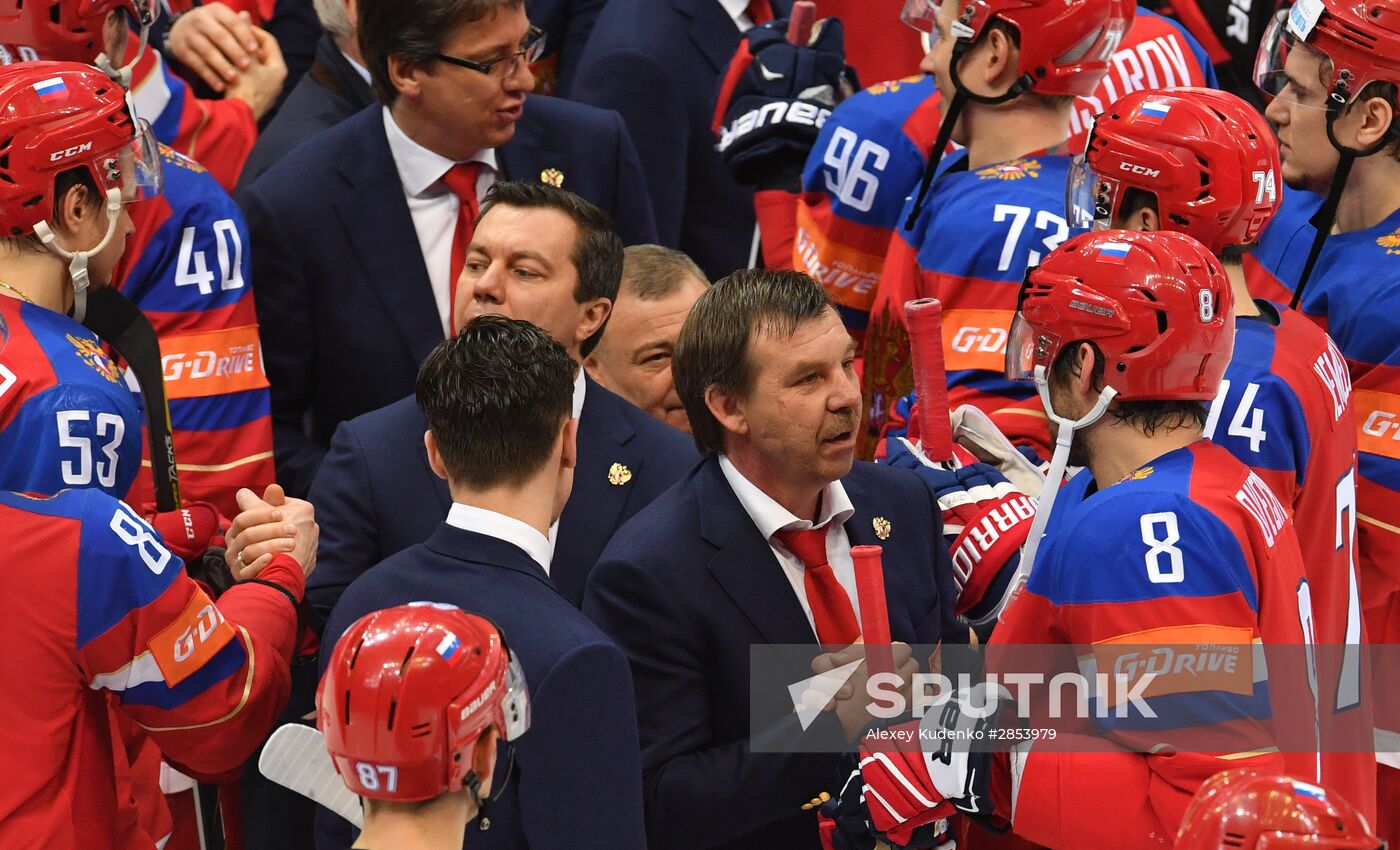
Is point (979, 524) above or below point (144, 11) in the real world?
below

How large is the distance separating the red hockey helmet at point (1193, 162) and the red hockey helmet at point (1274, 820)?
1984 mm

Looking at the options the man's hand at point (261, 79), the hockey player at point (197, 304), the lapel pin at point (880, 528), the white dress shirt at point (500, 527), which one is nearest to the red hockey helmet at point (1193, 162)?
the lapel pin at point (880, 528)

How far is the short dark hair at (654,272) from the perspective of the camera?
603 cm

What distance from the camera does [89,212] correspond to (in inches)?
183

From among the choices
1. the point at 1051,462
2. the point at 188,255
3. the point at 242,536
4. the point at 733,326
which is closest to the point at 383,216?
the point at 188,255

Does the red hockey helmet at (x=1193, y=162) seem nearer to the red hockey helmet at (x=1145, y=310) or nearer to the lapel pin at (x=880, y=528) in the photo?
the red hockey helmet at (x=1145, y=310)

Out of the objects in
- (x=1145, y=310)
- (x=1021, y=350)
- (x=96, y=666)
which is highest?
(x=1145, y=310)

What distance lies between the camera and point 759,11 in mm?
7672

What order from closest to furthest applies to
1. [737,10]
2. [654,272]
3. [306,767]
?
[306,767] < [654,272] < [737,10]

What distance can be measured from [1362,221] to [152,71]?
13.2ft

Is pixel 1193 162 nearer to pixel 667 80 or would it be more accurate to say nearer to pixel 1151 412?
pixel 1151 412

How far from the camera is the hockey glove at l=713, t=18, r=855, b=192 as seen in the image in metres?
6.36

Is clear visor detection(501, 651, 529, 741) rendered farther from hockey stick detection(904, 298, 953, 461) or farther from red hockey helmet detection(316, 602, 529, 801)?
hockey stick detection(904, 298, 953, 461)

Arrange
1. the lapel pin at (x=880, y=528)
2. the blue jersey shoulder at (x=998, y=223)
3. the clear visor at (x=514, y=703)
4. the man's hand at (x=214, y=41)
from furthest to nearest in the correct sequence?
the man's hand at (x=214, y=41) < the blue jersey shoulder at (x=998, y=223) < the lapel pin at (x=880, y=528) < the clear visor at (x=514, y=703)
